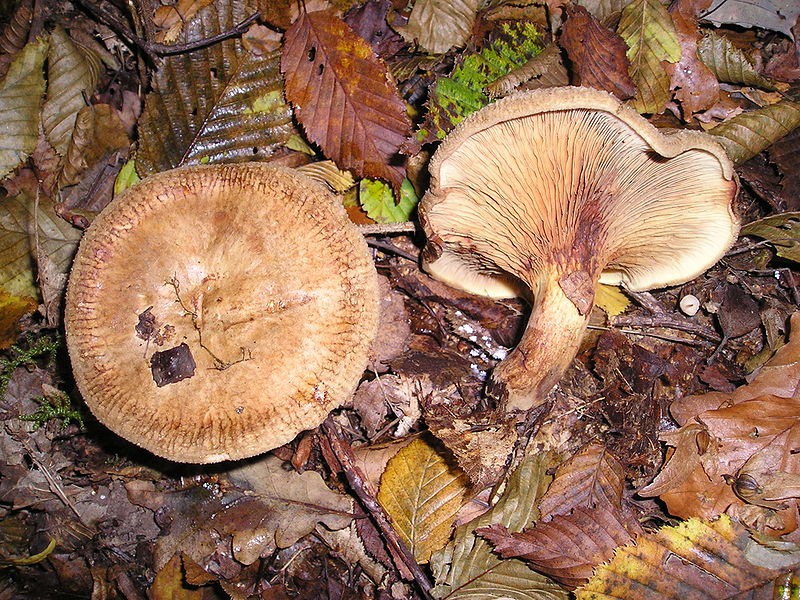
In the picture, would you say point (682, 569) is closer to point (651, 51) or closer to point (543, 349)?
point (543, 349)

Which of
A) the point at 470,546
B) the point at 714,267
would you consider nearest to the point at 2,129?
the point at 470,546

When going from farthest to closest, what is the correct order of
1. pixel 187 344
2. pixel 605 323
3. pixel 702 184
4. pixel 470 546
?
pixel 605 323 → pixel 470 546 → pixel 702 184 → pixel 187 344

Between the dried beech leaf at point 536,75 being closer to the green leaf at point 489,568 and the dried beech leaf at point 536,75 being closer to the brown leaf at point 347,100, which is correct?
the brown leaf at point 347,100

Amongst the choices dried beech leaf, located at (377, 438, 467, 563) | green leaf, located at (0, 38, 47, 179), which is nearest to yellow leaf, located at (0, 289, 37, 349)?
green leaf, located at (0, 38, 47, 179)

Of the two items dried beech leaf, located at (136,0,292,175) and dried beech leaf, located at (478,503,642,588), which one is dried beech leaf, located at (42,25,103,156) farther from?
dried beech leaf, located at (478,503,642,588)

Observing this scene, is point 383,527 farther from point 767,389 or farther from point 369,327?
point 767,389

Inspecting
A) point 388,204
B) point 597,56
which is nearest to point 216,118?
point 388,204
